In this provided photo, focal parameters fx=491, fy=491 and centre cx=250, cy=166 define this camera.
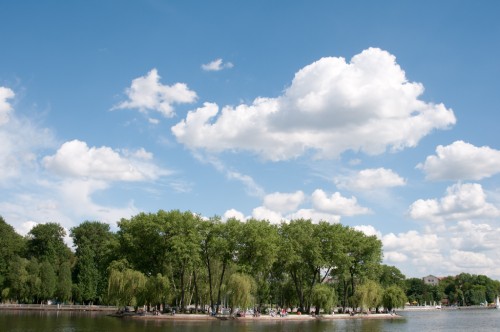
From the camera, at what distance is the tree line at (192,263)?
69.5 metres

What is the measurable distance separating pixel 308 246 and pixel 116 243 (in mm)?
31161

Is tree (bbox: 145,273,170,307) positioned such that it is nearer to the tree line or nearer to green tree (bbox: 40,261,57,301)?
the tree line

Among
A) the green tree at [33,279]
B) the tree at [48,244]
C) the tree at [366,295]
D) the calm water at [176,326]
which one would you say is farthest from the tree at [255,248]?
the tree at [48,244]

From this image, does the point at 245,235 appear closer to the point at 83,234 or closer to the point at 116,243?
the point at 116,243

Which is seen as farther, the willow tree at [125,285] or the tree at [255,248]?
the tree at [255,248]

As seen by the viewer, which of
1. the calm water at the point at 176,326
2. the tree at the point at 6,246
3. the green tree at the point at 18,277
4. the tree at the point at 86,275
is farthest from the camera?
the tree at the point at 86,275

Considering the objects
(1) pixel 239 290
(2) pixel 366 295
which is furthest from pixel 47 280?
(2) pixel 366 295

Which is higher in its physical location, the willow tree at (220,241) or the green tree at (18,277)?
the willow tree at (220,241)

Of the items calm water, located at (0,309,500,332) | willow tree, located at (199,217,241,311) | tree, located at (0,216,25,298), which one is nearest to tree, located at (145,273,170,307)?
calm water, located at (0,309,500,332)

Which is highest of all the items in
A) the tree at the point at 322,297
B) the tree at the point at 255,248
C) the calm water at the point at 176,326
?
the tree at the point at 255,248

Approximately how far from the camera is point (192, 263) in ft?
232

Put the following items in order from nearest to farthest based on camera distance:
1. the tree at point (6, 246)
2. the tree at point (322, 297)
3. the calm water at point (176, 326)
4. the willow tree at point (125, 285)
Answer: the calm water at point (176, 326), the willow tree at point (125, 285), the tree at point (322, 297), the tree at point (6, 246)

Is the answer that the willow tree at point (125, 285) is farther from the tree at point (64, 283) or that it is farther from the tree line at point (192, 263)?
the tree at point (64, 283)

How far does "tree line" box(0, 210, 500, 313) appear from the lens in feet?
228
